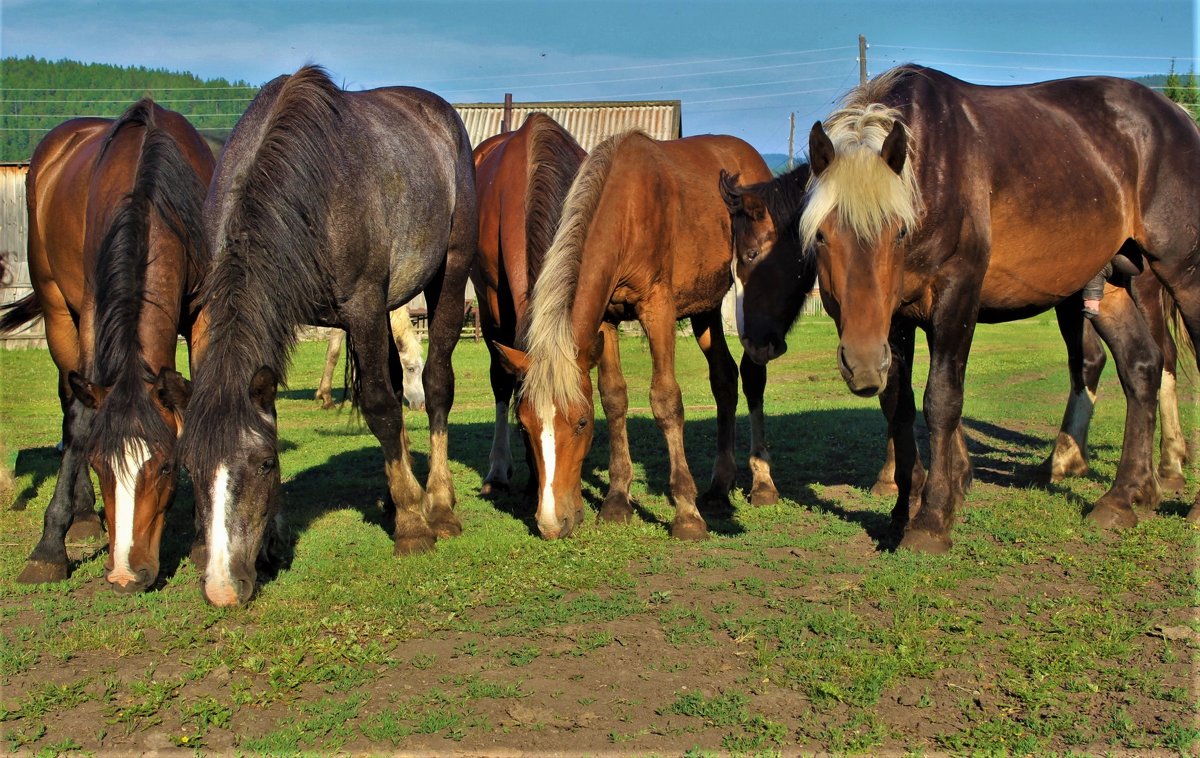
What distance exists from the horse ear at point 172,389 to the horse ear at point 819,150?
10.5 feet

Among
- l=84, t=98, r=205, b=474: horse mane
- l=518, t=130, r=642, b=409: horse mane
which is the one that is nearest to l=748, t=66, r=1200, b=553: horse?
l=518, t=130, r=642, b=409: horse mane

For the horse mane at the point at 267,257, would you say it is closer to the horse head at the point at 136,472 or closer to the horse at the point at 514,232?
the horse head at the point at 136,472

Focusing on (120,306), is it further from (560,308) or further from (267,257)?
(560,308)

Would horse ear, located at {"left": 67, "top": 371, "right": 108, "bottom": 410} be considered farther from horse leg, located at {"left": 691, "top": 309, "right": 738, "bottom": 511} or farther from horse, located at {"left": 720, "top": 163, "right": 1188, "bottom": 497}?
horse leg, located at {"left": 691, "top": 309, "right": 738, "bottom": 511}

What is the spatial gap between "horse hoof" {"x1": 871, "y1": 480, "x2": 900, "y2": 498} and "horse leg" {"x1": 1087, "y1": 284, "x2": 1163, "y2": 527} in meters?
1.31

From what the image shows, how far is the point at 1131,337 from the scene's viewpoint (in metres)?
6.58

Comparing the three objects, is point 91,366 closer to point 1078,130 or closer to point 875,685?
point 875,685

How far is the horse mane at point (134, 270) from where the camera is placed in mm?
4609

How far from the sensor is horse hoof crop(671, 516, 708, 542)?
5898 mm

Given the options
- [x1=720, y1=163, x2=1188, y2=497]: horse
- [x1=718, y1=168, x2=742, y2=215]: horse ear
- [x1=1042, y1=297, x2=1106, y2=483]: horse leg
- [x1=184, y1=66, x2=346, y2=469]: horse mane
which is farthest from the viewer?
[x1=1042, y1=297, x2=1106, y2=483]: horse leg

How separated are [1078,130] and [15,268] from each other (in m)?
22.3

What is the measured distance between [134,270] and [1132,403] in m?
6.06

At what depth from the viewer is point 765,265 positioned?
6.58 meters

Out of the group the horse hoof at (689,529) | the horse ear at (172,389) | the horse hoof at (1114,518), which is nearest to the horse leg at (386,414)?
the horse ear at (172,389)
